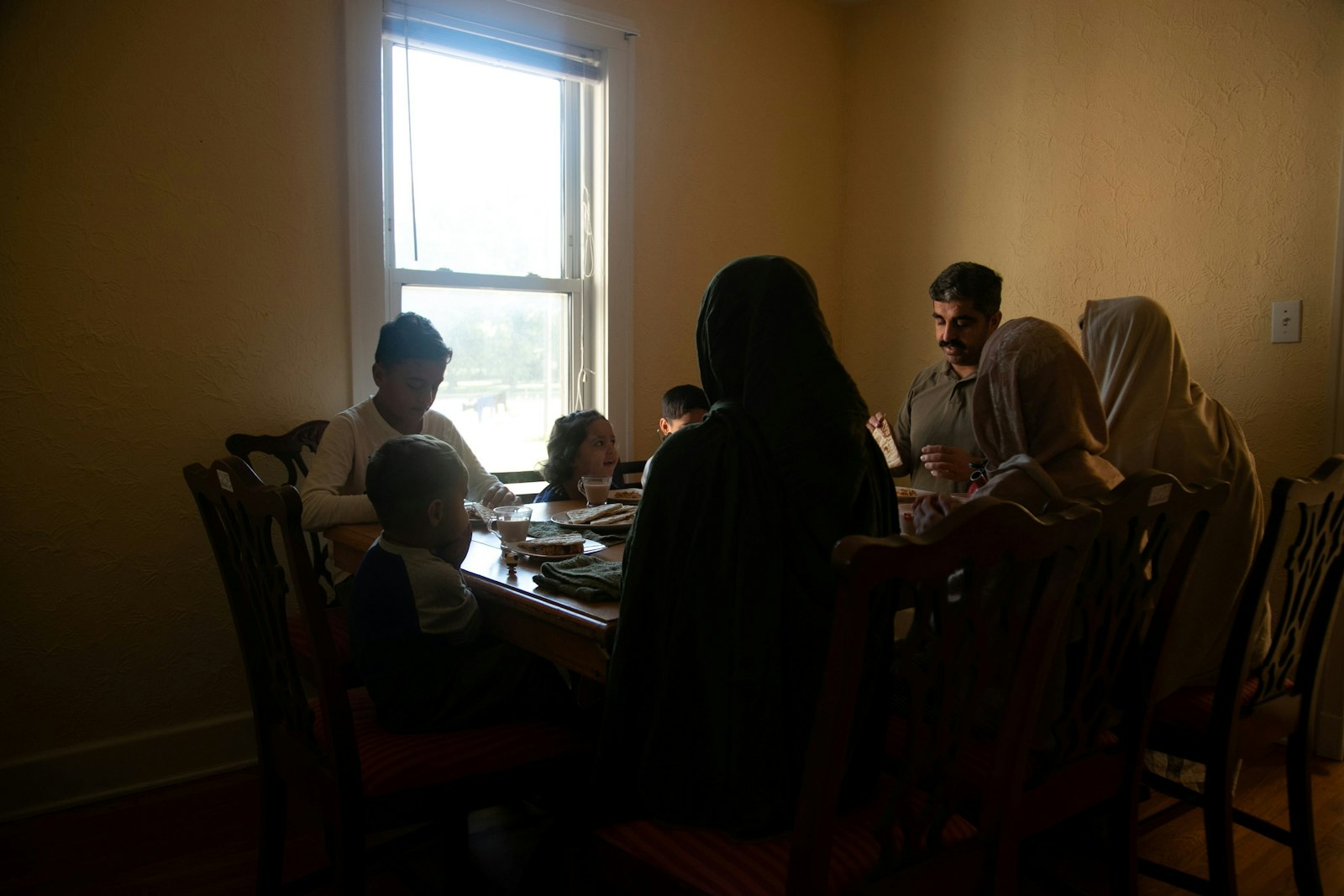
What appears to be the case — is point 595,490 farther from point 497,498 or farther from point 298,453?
point 298,453

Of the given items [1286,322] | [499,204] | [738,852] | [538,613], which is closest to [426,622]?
[538,613]

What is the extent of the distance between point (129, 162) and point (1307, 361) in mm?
3293

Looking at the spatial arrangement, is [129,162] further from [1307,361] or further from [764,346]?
[1307,361]

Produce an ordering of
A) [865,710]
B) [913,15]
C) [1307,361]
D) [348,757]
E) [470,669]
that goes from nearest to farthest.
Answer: [865,710] < [348,757] < [470,669] < [1307,361] < [913,15]

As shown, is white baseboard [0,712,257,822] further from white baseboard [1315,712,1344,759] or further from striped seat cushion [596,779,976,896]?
white baseboard [1315,712,1344,759]

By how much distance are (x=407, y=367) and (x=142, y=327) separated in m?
0.72

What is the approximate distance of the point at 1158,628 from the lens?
1562 mm

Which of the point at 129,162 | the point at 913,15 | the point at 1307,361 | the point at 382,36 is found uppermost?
the point at 913,15

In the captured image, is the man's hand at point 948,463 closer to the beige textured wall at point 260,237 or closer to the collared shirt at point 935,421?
the collared shirt at point 935,421

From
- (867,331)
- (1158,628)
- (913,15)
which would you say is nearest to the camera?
(1158,628)

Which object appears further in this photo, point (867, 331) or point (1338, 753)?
point (867, 331)

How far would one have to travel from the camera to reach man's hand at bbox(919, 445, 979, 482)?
2.45 m

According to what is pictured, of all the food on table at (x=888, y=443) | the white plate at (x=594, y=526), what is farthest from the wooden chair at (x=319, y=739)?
the food on table at (x=888, y=443)

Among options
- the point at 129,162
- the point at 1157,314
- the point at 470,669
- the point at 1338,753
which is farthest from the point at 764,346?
the point at 1338,753
